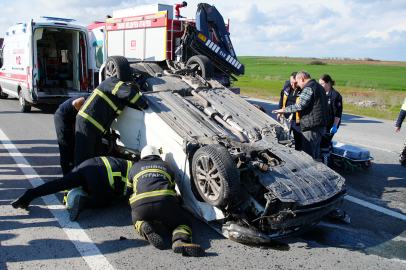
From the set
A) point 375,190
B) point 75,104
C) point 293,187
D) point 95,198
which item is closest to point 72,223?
point 95,198

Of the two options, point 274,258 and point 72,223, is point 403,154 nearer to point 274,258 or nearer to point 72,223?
point 274,258

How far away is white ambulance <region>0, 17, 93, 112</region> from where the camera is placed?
28.1ft

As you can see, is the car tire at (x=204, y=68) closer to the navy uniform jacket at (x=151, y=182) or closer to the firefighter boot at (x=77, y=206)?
the navy uniform jacket at (x=151, y=182)

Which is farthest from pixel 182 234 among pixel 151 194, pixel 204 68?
pixel 204 68

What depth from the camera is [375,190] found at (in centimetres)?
501

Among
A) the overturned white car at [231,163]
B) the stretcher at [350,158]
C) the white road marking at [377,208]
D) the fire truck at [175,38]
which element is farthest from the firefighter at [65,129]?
the fire truck at [175,38]

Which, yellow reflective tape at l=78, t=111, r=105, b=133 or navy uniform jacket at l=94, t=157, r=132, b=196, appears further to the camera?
yellow reflective tape at l=78, t=111, r=105, b=133

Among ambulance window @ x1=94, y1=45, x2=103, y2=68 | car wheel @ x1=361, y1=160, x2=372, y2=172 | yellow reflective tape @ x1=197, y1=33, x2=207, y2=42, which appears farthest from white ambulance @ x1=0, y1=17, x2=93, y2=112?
car wheel @ x1=361, y1=160, x2=372, y2=172

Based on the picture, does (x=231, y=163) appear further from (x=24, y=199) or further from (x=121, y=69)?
(x=121, y=69)

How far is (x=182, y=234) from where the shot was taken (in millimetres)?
3166

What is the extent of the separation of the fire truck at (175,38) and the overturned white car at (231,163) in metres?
4.92

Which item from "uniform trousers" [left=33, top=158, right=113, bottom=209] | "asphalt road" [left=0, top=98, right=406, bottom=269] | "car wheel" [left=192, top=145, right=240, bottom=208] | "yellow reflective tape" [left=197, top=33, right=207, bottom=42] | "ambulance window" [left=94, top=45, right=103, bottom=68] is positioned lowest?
"asphalt road" [left=0, top=98, right=406, bottom=269]

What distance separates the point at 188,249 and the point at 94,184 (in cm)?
145

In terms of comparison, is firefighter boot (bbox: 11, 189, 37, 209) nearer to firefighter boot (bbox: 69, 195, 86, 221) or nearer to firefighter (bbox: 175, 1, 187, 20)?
firefighter boot (bbox: 69, 195, 86, 221)
